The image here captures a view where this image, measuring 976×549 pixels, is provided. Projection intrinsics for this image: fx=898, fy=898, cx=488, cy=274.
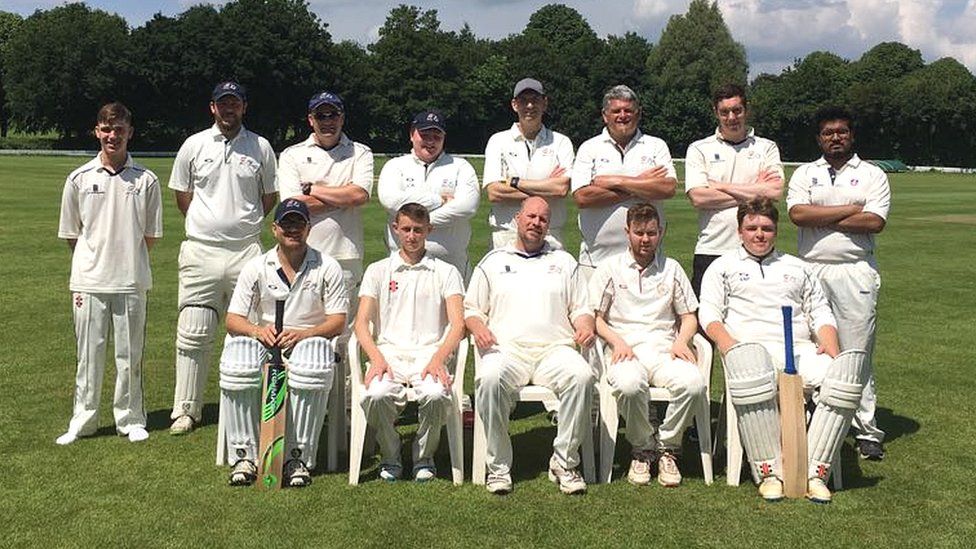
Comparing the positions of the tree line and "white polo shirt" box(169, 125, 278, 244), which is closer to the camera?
"white polo shirt" box(169, 125, 278, 244)

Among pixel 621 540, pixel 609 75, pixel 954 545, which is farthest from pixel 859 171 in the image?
pixel 609 75

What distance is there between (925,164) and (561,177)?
191 feet

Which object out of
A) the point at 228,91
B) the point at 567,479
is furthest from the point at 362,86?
the point at 567,479

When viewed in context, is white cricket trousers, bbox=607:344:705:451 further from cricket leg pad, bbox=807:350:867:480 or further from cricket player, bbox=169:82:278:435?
cricket player, bbox=169:82:278:435

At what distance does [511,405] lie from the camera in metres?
4.29

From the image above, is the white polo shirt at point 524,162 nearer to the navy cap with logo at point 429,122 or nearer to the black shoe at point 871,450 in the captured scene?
the navy cap with logo at point 429,122

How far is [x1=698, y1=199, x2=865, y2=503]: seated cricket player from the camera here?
4.04 m

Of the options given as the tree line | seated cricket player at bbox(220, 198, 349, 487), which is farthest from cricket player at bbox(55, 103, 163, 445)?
the tree line

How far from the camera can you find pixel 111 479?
4.30 meters

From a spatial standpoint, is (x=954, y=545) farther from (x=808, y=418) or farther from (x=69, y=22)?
(x=69, y=22)

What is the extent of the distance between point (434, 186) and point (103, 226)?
1.81 metres

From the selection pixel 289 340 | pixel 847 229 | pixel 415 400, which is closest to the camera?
pixel 415 400

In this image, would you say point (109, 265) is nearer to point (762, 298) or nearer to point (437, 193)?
point (437, 193)

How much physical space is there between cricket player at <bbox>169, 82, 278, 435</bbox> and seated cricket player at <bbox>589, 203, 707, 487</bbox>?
6.74 ft
